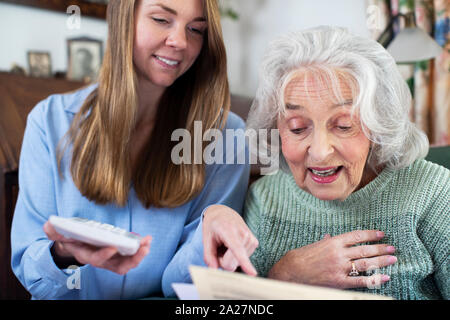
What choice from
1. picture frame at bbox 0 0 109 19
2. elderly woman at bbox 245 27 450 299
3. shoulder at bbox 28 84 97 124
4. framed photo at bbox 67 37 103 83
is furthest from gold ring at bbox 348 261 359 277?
picture frame at bbox 0 0 109 19

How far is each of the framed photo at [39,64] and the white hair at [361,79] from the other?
6.32 feet

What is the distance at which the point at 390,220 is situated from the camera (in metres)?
0.91

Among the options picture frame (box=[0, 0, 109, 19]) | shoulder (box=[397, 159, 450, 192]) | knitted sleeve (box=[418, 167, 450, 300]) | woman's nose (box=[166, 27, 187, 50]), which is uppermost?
picture frame (box=[0, 0, 109, 19])

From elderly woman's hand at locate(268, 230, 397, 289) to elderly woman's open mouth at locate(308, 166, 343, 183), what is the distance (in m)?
0.11

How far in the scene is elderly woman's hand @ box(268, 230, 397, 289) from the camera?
2.84 ft

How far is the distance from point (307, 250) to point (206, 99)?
0.44 meters

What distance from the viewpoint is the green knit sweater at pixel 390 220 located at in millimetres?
874

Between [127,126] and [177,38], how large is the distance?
232 mm

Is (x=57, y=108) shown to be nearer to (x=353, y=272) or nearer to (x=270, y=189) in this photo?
(x=270, y=189)

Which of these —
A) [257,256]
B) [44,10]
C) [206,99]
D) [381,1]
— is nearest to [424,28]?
[381,1]

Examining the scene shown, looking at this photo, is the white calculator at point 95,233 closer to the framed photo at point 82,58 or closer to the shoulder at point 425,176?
the shoulder at point 425,176

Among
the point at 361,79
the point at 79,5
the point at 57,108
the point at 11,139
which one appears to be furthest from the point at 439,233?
the point at 79,5

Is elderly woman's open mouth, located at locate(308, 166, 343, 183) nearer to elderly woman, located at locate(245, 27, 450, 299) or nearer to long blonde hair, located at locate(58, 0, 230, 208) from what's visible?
elderly woman, located at locate(245, 27, 450, 299)
